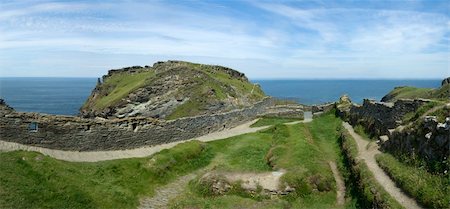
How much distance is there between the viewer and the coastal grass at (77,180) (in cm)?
1948

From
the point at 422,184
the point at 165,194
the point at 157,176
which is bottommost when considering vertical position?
the point at 165,194

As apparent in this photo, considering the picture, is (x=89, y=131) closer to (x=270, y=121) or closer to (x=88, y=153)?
(x=88, y=153)

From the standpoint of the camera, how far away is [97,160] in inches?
1099

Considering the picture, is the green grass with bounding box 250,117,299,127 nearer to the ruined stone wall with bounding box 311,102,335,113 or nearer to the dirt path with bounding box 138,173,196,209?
the ruined stone wall with bounding box 311,102,335,113

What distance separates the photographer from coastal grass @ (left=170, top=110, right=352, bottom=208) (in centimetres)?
2309

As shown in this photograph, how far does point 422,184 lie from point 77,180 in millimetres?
16263

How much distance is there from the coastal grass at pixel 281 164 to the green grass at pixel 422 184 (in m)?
3.19

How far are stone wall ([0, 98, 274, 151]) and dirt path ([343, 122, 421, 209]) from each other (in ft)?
49.6

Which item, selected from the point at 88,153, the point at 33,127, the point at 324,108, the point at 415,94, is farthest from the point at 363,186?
the point at 415,94

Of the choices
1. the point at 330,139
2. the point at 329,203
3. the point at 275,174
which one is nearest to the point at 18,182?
the point at 275,174

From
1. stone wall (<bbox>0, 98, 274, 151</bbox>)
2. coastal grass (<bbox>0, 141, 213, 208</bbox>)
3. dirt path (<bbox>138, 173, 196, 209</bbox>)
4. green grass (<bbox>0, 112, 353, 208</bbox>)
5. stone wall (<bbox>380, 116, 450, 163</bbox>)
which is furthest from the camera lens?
stone wall (<bbox>0, 98, 274, 151</bbox>)

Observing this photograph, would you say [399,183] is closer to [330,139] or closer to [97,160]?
[97,160]

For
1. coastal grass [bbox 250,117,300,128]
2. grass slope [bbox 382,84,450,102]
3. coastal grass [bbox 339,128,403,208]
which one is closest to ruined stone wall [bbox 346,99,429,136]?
coastal grass [bbox 339,128,403,208]

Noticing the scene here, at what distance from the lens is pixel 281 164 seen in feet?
93.0
